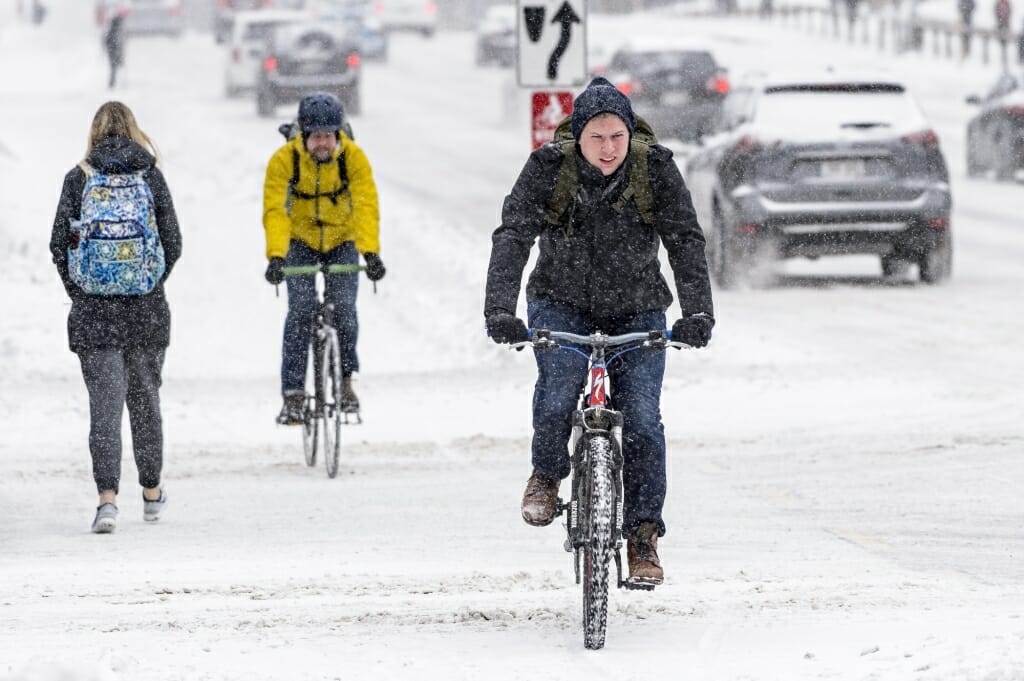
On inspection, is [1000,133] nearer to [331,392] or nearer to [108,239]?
[331,392]

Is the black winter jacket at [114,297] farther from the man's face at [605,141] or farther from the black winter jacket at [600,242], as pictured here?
the man's face at [605,141]

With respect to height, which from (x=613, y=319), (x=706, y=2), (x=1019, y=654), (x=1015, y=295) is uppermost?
(x=613, y=319)

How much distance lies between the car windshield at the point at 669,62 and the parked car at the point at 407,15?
3520 centimetres

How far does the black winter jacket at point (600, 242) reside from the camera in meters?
6.78

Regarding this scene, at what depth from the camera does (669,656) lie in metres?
6.49

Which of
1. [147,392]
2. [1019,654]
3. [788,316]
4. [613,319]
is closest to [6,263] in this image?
[788,316]

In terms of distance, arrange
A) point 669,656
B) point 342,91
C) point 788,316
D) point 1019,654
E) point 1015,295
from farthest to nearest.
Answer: point 342,91
point 1015,295
point 788,316
point 669,656
point 1019,654

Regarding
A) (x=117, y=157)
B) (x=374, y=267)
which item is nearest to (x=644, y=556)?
(x=117, y=157)

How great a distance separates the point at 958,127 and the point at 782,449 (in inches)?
1200

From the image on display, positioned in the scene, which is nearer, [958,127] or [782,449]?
[782,449]

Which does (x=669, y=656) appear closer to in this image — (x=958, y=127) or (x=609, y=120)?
(x=609, y=120)

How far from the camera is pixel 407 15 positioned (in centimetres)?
6962

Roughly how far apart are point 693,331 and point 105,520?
3411mm

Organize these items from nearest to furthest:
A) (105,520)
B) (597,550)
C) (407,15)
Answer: (597,550), (105,520), (407,15)
